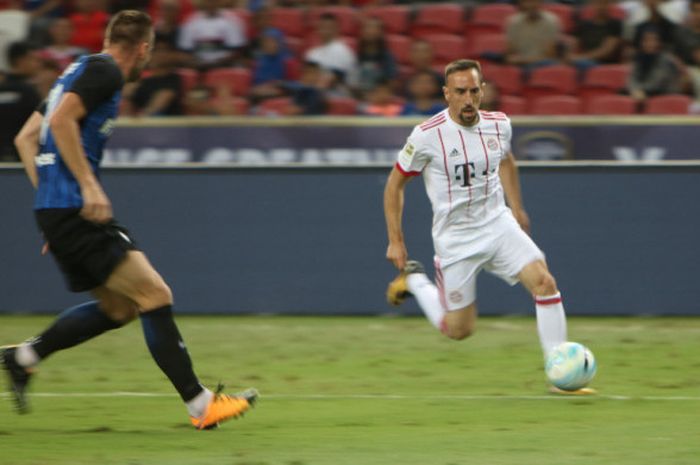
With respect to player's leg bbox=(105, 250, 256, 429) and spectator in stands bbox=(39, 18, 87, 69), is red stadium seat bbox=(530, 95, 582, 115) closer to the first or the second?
spectator in stands bbox=(39, 18, 87, 69)

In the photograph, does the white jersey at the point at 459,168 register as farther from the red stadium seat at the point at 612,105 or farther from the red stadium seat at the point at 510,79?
the red stadium seat at the point at 510,79

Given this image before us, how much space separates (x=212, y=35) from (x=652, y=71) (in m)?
4.74

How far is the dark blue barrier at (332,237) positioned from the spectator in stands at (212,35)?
2.99m

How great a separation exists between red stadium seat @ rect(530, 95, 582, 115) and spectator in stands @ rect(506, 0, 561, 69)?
648 millimetres

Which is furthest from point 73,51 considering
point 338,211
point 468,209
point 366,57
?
point 468,209

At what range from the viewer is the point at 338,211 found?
11.7m

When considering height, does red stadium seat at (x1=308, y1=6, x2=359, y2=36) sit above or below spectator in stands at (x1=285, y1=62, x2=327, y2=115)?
above

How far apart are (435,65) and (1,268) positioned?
17.8 ft

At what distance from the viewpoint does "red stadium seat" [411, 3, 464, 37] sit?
15.0 meters

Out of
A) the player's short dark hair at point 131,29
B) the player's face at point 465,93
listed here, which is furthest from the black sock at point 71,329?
the player's face at point 465,93

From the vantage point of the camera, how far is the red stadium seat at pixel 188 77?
13.6 m

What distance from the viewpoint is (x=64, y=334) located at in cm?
668

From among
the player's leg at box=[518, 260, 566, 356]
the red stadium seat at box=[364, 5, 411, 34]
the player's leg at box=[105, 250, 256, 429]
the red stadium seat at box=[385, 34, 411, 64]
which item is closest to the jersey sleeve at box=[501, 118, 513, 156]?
the player's leg at box=[518, 260, 566, 356]

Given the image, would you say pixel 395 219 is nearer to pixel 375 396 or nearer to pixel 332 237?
pixel 375 396
